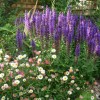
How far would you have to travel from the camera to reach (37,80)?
484 cm

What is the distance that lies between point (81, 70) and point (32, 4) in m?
5.77

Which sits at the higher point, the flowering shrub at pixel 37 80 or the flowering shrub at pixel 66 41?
the flowering shrub at pixel 66 41

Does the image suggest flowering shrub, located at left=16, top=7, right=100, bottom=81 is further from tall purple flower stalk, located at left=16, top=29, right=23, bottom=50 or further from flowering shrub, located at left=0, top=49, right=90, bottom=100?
flowering shrub, located at left=0, top=49, right=90, bottom=100

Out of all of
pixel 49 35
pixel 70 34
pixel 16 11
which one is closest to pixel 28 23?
pixel 49 35

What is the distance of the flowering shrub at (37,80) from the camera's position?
471 centimetres

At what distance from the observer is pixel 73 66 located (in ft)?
16.9

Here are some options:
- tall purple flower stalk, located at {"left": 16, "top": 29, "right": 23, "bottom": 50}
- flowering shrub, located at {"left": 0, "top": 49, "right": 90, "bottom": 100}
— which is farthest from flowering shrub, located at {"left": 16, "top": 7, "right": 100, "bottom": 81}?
flowering shrub, located at {"left": 0, "top": 49, "right": 90, "bottom": 100}

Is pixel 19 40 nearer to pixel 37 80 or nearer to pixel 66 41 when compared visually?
pixel 66 41

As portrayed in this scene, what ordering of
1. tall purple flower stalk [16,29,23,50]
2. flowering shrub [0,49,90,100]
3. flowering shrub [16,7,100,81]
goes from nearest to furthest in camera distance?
flowering shrub [0,49,90,100]
flowering shrub [16,7,100,81]
tall purple flower stalk [16,29,23,50]

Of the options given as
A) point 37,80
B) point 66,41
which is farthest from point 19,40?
point 37,80

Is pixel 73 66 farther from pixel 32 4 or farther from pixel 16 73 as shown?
pixel 32 4

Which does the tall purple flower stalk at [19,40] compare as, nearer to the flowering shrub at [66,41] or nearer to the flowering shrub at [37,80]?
the flowering shrub at [66,41]

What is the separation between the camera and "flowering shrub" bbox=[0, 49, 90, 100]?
4711 millimetres

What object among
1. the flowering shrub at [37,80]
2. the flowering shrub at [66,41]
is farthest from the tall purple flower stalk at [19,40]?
the flowering shrub at [37,80]
